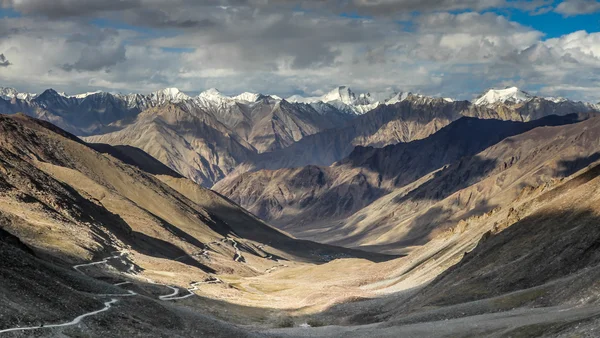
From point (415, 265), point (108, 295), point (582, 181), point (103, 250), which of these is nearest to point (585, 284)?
point (108, 295)

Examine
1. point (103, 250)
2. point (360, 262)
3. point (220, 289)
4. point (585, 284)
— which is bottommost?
point (360, 262)

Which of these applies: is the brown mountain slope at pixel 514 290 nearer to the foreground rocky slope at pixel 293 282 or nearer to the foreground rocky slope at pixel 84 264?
the foreground rocky slope at pixel 293 282

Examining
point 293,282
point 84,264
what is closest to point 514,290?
point 84,264

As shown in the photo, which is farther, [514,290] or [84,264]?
[84,264]

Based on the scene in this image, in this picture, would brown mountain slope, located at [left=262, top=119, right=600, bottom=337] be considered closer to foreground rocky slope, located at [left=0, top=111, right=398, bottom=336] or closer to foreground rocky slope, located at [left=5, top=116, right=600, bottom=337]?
foreground rocky slope, located at [left=5, top=116, right=600, bottom=337]

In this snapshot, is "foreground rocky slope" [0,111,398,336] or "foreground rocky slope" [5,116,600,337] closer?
"foreground rocky slope" [0,111,398,336]

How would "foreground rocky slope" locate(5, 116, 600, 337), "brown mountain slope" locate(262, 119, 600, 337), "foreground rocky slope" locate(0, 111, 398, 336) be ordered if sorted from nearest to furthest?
"foreground rocky slope" locate(0, 111, 398, 336), "foreground rocky slope" locate(5, 116, 600, 337), "brown mountain slope" locate(262, 119, 600, 337)

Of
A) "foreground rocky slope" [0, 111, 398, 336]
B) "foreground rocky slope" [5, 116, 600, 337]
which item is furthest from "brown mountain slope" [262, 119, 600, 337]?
"foreground rocky slope" [0, 111, 398, 336]

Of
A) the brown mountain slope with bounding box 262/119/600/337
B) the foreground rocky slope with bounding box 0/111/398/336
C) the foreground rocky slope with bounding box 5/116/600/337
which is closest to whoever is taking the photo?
the foreground rocky slope with bounding box 0/111/398/336

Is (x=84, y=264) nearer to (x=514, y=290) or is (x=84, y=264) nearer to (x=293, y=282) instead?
A: (x=514, y=290)

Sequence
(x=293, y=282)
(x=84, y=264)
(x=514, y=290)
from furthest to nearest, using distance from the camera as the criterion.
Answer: (x=293, y=282), (x=84, y=264), (x=514, y=290)

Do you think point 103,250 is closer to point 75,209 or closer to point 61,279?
point 75,209
